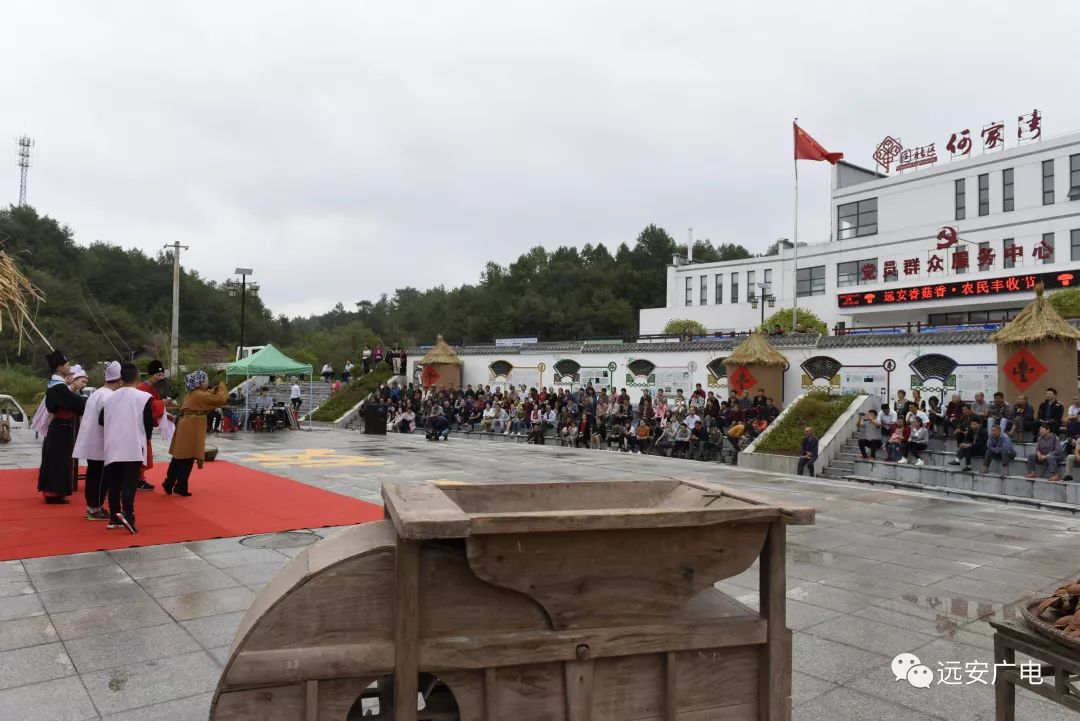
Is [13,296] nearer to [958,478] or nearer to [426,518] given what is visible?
[426,518]

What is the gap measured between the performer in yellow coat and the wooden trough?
7144 mm

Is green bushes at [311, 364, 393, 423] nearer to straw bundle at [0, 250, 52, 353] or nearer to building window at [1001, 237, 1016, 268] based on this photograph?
straw bundle at [0, 250, 52, 353]

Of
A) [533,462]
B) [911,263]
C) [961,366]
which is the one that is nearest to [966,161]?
[911,263]

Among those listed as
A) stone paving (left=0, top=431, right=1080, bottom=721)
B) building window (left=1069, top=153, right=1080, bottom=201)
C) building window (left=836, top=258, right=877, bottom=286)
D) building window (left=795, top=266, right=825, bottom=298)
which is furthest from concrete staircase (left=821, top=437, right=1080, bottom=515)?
building window (left=795, top=266, right=825, bottom=298)

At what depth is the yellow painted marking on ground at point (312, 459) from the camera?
43.9 ft

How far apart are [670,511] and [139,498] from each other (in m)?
8.52

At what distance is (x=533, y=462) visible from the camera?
1526cm

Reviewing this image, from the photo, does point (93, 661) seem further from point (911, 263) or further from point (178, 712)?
point (911, 263)

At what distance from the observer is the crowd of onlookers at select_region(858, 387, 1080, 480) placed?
12.2 m

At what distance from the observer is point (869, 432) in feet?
52.3

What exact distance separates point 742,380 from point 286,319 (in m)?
64.4

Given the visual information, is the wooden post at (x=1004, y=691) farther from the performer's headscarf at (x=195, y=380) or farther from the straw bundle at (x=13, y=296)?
the performer's headscarf at (x=195, y=380)

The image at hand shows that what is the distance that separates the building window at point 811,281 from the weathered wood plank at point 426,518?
1640 inches

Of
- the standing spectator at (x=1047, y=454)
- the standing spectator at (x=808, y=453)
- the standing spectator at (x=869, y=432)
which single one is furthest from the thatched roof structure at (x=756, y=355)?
the standing spectator at (x=1047, y=454)
